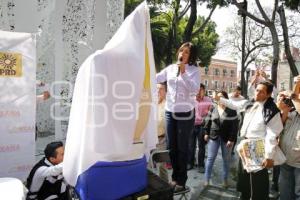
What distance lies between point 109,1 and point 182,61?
2.32 m

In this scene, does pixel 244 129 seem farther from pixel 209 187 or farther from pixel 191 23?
pixel 191 23

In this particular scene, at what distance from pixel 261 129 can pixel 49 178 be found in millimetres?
2242

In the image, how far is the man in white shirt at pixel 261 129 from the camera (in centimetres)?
363

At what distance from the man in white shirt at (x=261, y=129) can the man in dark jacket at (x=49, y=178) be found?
2.05m

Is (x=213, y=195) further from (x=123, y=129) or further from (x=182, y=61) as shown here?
(x=123, y=129)

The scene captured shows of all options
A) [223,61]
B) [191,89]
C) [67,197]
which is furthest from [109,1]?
[223,61]

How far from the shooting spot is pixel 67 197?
3287 millimetres

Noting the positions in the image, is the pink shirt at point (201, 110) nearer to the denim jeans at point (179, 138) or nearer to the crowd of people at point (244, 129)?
the crowd of people at point (244, 129)

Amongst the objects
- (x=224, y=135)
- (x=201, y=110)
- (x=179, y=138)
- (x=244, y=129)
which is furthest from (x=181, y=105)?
(x=201, y=110)

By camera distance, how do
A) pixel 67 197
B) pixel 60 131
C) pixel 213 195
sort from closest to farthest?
1. pixel 67 197
2. pixel 213 195
3. pixel 60 131

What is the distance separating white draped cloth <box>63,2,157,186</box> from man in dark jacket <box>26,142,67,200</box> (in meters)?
0.79

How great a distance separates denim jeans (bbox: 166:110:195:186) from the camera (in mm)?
3680

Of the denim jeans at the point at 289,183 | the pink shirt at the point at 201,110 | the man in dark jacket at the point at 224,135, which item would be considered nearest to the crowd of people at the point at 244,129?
the denim jeans at the point at 289,183

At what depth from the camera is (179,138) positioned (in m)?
3.69
